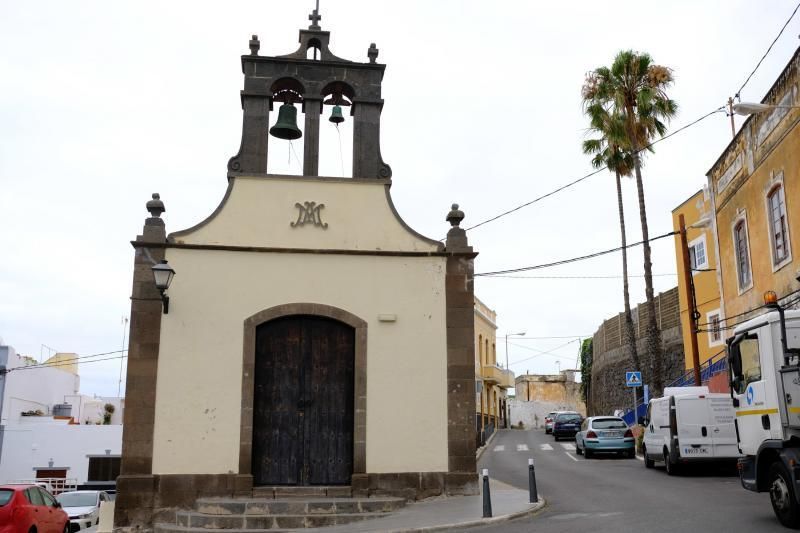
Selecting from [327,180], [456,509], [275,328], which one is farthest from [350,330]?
[456,509]

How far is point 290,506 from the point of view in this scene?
497 inches

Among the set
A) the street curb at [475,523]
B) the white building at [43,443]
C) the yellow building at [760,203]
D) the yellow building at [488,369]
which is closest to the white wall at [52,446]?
the white building at [43,443]

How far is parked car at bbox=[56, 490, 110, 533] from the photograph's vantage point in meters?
23.9

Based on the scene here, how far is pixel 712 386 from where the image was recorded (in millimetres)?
25266

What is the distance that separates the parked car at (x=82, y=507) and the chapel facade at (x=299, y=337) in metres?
12.4

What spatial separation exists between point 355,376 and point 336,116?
5044mm

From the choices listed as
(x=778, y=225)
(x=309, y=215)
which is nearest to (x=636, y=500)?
(x=309, y=215)

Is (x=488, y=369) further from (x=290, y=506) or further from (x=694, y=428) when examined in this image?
(x=290, y=506)

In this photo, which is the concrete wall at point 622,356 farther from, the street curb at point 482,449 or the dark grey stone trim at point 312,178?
the dark grey stone trim at point 312,178

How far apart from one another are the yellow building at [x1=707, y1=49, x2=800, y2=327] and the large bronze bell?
9606 mm

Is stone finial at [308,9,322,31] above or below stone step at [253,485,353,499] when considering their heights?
above

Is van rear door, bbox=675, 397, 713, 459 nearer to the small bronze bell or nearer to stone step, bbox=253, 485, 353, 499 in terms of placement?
stone step, bbox=253, 485, 353, 499

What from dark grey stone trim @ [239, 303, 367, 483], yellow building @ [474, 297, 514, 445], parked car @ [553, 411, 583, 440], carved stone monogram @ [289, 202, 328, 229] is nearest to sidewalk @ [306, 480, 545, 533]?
dark grey stone trim @ [239, 303, 367, 483]

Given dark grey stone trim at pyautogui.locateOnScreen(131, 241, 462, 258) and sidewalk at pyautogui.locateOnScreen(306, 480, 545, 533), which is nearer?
sidewalk at pyautogui.locateOnScreen(306, 480, 545, 533)
